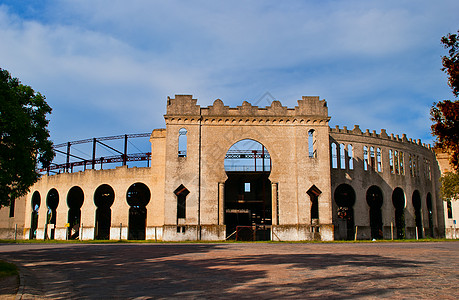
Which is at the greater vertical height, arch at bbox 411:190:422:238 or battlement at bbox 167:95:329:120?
battlement at bbox 167:95:329:120

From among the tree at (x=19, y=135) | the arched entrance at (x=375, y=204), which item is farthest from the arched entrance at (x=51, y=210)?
the arched entrance at (x=375, y=204)

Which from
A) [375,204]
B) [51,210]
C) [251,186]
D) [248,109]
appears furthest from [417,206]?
[51,210]

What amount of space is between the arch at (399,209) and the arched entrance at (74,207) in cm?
3919

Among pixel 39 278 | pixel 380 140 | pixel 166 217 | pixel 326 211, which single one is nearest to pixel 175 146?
pixel 166 217

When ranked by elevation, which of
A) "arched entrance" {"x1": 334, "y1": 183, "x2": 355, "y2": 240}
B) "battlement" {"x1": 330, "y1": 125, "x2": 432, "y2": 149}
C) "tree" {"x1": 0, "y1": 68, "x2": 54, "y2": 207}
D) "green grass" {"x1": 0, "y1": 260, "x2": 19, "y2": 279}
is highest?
"battlement" {"x1": 330, "y1": 125, "x2": 432, "y2": 149}

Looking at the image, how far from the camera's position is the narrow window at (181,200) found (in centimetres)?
4222

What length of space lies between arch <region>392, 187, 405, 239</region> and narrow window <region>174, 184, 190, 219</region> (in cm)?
2640

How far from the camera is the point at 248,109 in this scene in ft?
146

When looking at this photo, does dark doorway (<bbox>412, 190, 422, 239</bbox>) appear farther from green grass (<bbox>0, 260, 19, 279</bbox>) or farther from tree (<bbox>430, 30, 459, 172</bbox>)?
green grass (<bbox>0, 260, 19, 279</bbox>)

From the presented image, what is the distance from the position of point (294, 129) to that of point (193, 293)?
34.3 m

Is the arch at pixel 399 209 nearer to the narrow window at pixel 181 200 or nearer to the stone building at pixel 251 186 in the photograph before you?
the stone building at pixel 251 186

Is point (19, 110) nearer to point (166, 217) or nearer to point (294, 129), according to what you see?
point (166, 217)

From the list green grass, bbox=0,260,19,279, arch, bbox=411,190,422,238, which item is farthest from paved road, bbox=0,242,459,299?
arch, bbox=411,190,422,238

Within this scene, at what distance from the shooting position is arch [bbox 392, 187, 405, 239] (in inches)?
2023
